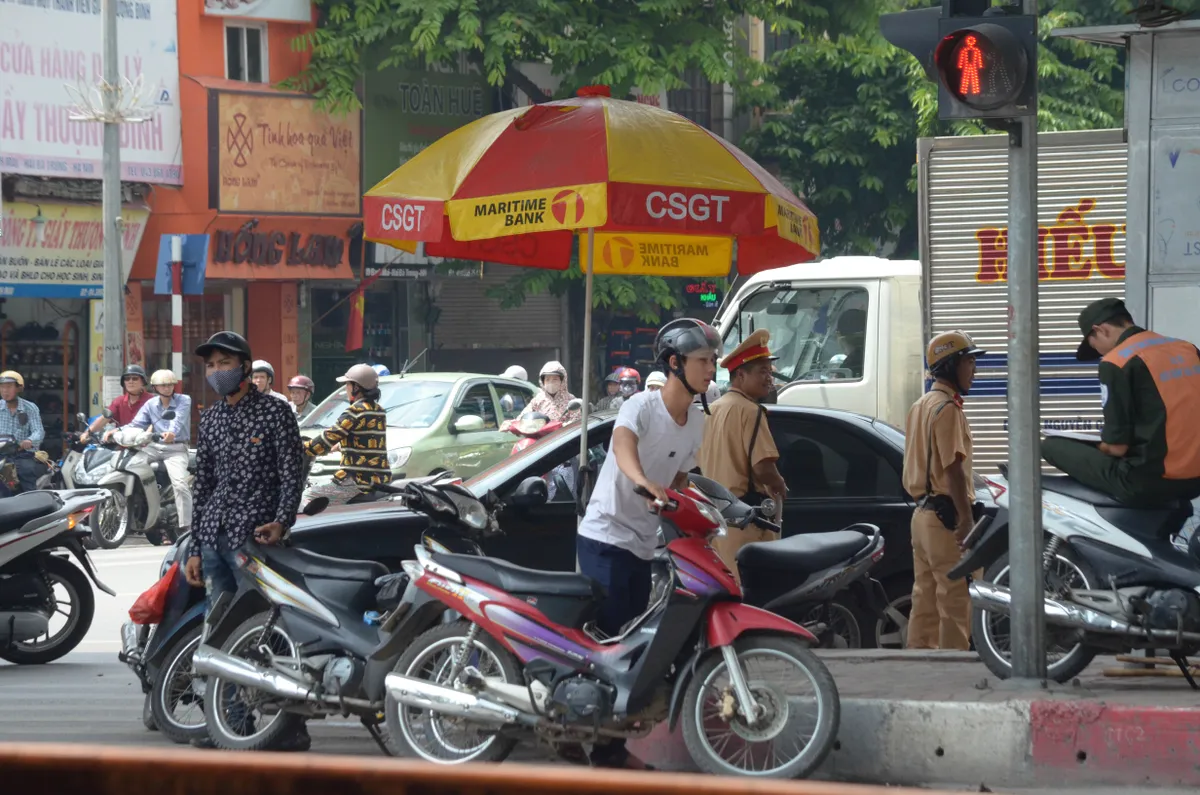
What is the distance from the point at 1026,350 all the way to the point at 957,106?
964 millimetres

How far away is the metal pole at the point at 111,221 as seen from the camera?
64.2 feet

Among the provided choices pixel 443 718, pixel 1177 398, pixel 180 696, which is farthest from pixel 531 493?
pixel 1177 398

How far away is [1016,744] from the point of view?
5871mm

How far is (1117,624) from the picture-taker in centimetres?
621

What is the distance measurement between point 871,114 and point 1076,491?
21549 millimetres

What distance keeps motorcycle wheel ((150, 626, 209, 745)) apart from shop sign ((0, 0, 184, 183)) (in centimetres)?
1522

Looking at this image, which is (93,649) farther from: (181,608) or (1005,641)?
(1005,641)

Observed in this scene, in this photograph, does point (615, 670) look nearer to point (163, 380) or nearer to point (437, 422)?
point (437, 422)

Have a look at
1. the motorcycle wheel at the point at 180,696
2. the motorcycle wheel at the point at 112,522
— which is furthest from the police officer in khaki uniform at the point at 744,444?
the motorcycle wheel at the point at 112,522

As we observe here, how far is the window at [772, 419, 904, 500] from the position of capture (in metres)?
8.47

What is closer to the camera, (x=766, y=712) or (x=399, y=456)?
(x=766, y=712)

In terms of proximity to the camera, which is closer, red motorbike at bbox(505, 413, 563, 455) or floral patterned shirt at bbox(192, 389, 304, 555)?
floral patterned shirt at bbox(192, 389, 304, 555)

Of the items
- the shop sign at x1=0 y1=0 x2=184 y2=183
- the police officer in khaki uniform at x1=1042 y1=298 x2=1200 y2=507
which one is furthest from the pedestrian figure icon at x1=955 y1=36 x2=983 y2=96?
the shop sign at x1=0 y1=0 x2=184 y2=183

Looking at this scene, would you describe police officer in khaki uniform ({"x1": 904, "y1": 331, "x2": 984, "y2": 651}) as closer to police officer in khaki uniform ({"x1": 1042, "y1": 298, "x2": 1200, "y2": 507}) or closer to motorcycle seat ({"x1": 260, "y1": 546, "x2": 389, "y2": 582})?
police officer in khaki uniform ({"x1": 1042, "y1": 298, "x2": 1200, "y2": 507})
